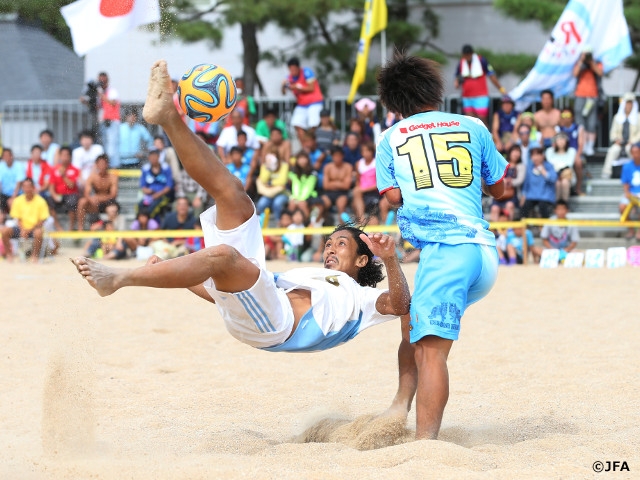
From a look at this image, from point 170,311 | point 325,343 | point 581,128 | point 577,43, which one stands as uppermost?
point 577,43

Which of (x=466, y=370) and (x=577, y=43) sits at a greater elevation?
(x=577, y=43)

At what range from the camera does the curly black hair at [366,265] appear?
207 inches

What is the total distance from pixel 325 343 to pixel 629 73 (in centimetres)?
1559

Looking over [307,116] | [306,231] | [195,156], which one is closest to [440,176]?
[195,156]

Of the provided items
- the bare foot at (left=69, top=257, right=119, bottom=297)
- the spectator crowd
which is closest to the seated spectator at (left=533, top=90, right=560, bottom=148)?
the spectator crowd

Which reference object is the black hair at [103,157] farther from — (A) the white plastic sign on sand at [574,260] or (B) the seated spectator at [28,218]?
(A) the white plastic sign on sand at [574,260]

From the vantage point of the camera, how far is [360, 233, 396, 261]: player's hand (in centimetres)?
424

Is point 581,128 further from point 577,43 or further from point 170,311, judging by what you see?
point 170,311

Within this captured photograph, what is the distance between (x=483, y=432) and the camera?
16.1 feet

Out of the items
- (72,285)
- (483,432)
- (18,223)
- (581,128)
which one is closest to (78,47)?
(72,285)

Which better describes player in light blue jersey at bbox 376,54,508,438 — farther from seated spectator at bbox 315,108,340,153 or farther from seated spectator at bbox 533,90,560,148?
seated spectator at bbox 315,108,340,153

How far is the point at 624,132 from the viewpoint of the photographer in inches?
559

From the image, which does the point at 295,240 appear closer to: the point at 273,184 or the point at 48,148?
the point at 273,184

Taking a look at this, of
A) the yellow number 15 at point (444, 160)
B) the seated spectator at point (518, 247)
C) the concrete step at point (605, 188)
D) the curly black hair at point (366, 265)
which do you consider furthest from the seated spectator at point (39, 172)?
the yellow number 15 at point (444, 160)
